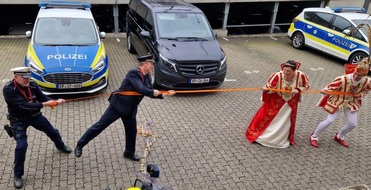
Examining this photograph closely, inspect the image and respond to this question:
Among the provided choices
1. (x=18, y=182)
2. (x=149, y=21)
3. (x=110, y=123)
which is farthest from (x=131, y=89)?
(x=149, y=21)

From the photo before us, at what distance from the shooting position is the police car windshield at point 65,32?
782 centimetres

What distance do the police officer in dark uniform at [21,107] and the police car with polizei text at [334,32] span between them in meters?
9.83

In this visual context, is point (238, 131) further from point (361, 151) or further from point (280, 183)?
point (361, 151)

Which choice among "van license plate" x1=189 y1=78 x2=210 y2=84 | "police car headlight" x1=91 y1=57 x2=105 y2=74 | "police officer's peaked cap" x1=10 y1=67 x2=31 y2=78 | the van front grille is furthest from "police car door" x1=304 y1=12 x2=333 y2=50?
"police officer's peaked cap" x1=10 y1=67 x2=31 y2=78

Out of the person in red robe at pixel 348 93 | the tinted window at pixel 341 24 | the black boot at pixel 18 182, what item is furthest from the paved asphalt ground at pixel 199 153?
the tinted window at pixel 341 24

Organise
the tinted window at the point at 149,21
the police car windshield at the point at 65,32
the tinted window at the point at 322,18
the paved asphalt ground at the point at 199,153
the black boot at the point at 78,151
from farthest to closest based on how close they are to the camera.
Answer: the tinted window at the point at 322,18
the tinted window at the point at 149,21
the police car windshield at the point at 65,32
the black boot at the point at 78,151
the paved asphalt ground at the point at 199,153

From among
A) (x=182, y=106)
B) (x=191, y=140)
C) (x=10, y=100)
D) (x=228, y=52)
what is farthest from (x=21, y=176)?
(x=228, y=52)

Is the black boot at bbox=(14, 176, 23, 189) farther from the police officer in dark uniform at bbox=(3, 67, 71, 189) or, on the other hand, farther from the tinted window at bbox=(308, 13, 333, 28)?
the tinted window at bbox=(308, 13, 333, 28)

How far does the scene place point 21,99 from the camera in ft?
13.5

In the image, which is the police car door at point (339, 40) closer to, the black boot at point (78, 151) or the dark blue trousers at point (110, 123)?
the dark blue trousers at point (110, 123)

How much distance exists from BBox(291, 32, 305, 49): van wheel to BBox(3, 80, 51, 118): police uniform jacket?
1150 centimetres

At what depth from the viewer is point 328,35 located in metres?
11.9

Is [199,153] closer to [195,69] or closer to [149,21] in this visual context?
[195,69]

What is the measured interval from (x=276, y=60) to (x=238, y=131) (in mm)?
6335
